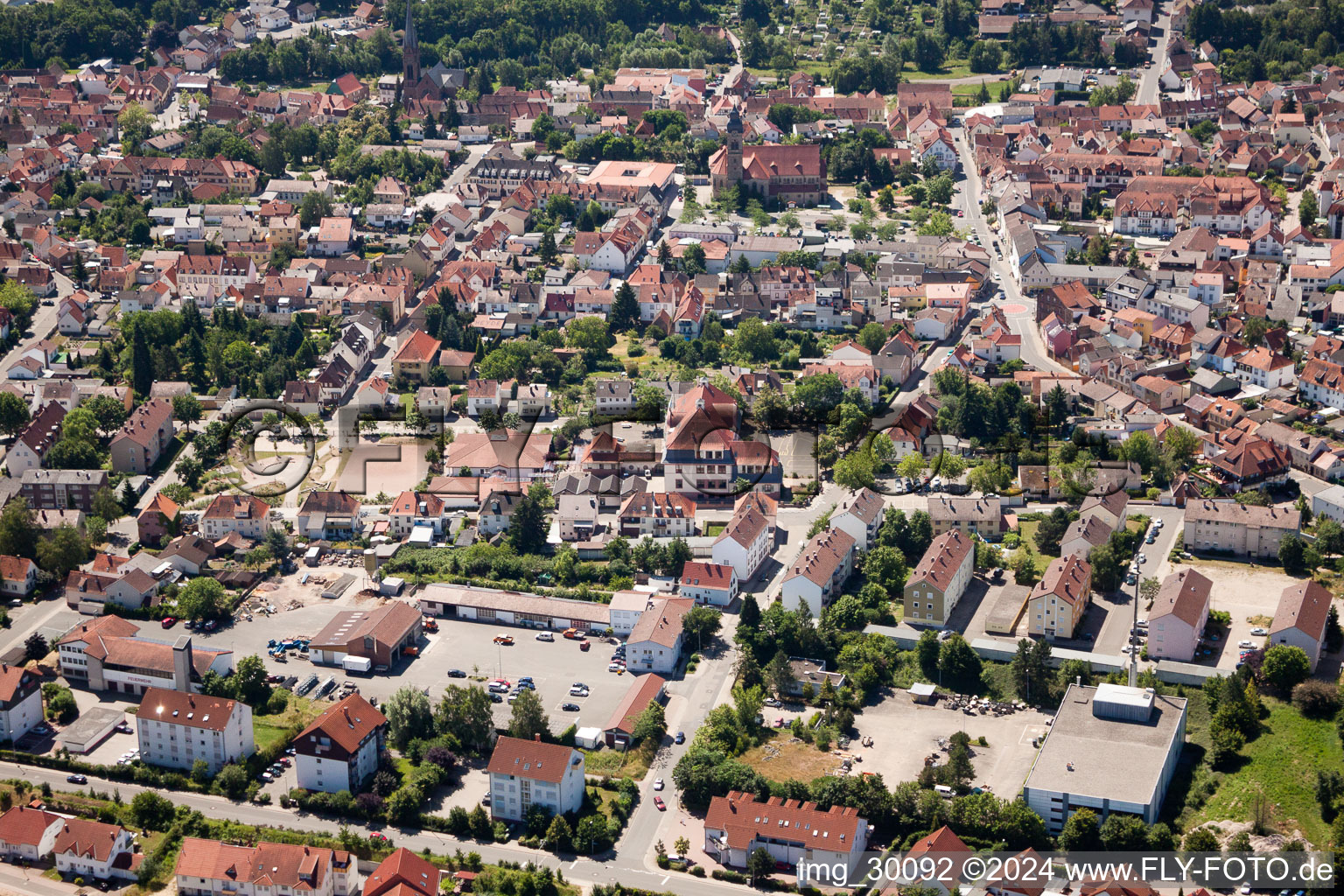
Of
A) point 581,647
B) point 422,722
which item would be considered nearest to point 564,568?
point 581,647

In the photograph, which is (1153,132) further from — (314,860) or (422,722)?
(314,860)

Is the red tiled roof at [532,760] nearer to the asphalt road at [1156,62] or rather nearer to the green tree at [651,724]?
the green tree at [651,724]

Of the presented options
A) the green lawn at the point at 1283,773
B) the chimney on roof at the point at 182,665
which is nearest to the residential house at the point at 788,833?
the green lawn at the point at 1283,773

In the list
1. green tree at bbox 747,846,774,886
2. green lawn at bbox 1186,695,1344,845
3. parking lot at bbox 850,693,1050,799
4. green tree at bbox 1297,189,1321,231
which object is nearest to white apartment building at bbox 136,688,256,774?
green tree at bbox 747,846,774,886

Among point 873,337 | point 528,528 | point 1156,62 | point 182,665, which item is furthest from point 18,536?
point 1156,62

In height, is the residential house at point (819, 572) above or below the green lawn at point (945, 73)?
below

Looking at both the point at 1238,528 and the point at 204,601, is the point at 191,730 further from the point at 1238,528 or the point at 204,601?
the point at 1238,528

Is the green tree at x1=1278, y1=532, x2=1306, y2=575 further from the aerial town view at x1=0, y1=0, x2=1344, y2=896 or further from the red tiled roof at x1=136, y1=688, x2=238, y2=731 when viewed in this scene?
the red tiled roof at x1=136, y1=688, x2=238, y2=731
